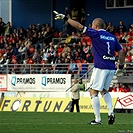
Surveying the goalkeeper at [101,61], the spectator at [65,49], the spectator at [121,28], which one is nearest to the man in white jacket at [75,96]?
the spectator at [65,49]

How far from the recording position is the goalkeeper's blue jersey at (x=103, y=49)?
45.3 feet

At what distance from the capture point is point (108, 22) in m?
40.4

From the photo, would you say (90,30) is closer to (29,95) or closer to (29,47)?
(29,95)

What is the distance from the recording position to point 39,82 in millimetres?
32969

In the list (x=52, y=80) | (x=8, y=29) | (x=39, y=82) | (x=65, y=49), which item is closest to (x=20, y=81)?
(x=39, y=82)

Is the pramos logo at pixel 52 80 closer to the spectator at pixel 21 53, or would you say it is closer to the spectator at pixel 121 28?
the spectator at pixel 21 53

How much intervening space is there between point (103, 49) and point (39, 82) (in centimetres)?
1925

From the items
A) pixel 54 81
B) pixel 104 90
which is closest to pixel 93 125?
pixel 104 90

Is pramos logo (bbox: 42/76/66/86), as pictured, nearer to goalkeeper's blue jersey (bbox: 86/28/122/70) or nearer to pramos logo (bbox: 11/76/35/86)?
pramos logo (bbox: 11/76/35/86)

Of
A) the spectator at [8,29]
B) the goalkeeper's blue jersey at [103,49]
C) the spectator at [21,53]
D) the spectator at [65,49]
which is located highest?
the goalkeeper's blue jersey at [103,49]

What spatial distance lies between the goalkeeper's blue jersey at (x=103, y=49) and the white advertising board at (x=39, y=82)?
58.0 ft

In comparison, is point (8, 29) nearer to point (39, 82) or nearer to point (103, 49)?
point (39, 82)

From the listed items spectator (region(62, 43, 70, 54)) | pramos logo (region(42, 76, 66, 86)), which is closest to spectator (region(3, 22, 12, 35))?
spectator (region(62, 43, 70, 54))

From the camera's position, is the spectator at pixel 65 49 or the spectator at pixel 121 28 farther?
the spectator at pixel 121 28
